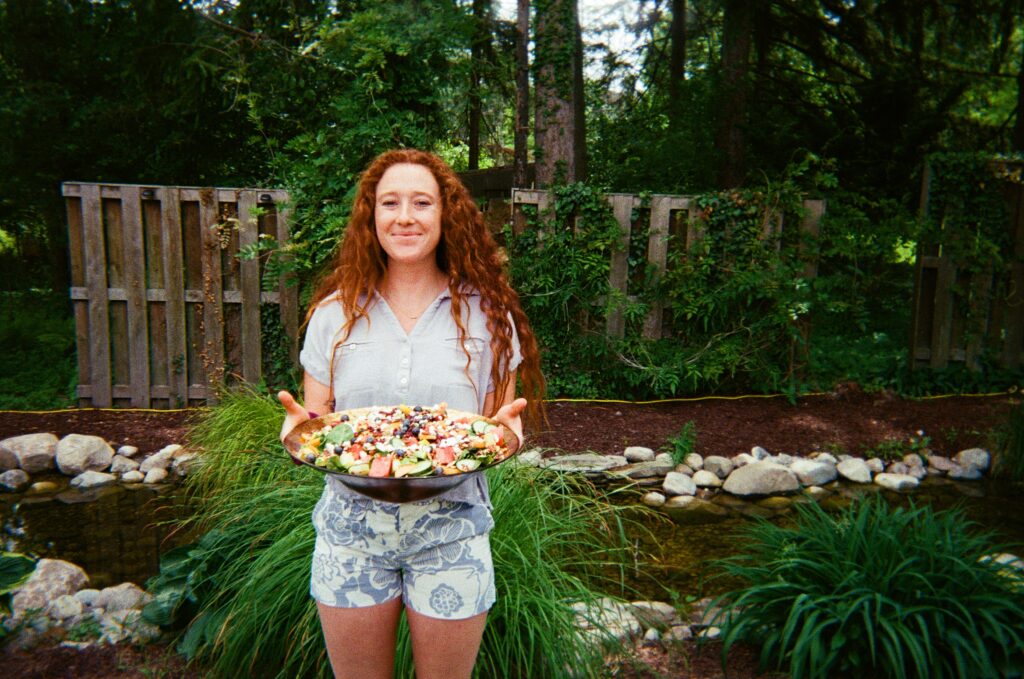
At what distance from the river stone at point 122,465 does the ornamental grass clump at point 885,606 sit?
3760mm

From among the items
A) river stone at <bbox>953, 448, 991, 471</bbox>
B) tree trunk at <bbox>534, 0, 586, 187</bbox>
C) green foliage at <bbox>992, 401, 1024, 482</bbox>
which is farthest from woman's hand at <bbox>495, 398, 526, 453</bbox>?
tree trunk at <bbox>534, 0, 586, 187</bbox>

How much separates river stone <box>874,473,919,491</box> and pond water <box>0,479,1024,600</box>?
0.07 m

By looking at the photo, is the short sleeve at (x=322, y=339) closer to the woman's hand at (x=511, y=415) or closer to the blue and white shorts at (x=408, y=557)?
the blue and white shorts at (x=408, y=557)

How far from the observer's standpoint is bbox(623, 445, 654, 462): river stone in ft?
15.6

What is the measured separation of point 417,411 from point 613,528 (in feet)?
8.43

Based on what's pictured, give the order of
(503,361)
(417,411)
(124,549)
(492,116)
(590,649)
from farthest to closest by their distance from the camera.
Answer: (492,116)
(124,549)
(590,649)
(503,361)
(417,411)

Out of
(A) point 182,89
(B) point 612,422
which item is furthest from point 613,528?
(A) point 182,89

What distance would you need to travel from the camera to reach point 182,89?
746cm

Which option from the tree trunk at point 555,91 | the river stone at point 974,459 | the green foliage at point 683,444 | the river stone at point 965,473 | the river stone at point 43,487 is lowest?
the river stone at point 43,487

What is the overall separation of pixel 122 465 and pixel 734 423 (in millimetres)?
4128

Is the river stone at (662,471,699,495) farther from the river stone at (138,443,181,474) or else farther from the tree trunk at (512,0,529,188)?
the tree trunk at (512,0,529,188)

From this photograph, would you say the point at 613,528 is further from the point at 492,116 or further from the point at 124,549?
the point at 492,116

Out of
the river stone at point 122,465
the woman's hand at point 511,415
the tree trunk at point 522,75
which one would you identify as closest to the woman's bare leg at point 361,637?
the woman's hand at point 511,415

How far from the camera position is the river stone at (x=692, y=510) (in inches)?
165
